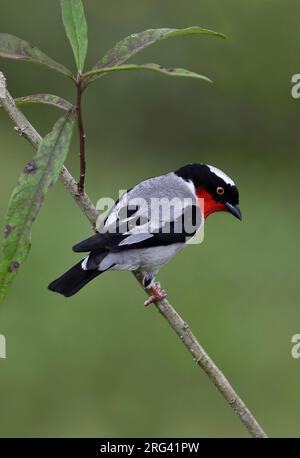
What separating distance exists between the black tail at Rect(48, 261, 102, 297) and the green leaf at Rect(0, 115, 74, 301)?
690 millimetres

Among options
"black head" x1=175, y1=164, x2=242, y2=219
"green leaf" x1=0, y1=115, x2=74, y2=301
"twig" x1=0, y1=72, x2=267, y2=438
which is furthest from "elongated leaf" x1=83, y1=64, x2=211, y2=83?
"black head" x1=175, y1=164, x2=242, y2=219

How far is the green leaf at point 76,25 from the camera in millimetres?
1792

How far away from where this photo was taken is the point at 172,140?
7070 millimetres

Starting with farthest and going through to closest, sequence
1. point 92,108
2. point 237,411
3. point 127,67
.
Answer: point 92,108, point 237,411, point 127,67

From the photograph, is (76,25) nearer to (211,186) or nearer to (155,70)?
(155,70)

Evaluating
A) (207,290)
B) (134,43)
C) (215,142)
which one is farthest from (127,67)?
(215,142)

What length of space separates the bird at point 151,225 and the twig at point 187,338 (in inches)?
6.9

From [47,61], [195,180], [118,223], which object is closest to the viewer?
[47,61]

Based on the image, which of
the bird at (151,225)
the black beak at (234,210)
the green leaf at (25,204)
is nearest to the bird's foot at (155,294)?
the bird at (151,225)

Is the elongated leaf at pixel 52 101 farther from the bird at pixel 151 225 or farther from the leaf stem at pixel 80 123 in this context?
the bird at pixel 151 225

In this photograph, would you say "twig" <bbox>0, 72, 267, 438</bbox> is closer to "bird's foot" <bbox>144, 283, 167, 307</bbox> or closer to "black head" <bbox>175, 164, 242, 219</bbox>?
"bird's foot" <bbox>144, 283, 167, 307</bbox>

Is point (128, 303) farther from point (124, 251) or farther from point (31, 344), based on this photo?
→ point (124, 251)

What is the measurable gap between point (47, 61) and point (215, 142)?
5.25 metres

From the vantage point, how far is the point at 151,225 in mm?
2570
